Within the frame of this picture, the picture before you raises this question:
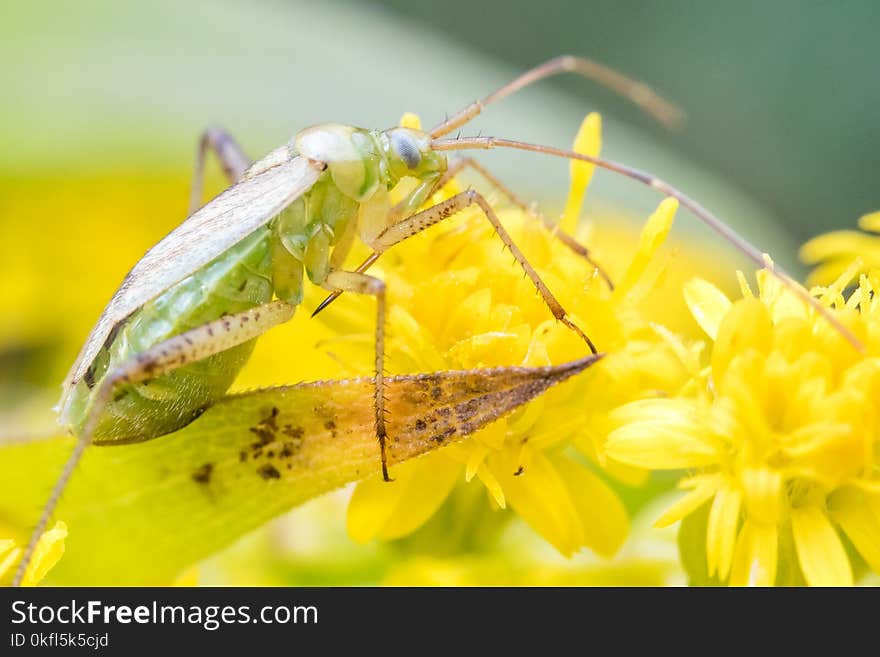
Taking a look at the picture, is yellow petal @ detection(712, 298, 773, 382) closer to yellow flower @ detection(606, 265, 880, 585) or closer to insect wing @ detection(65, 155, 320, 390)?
yellow flower @ detection(606, 265, 880, 585)

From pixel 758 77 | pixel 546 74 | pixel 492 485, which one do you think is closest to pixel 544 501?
pixel 492 485

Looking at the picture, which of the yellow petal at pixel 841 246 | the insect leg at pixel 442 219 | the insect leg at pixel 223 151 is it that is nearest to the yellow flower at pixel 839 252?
the yellow petal at pixel 841 246

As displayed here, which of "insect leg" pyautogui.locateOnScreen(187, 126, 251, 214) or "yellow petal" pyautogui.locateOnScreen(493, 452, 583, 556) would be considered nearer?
"yellow petal" pyautogui.locateOnScreen(493, 452, 583, 556)

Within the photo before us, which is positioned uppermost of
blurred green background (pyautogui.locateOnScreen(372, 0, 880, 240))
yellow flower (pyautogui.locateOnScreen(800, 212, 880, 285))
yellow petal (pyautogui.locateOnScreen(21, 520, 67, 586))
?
blurred green background (pyautogui.locateOnScreen(372, 0, 880, 240))

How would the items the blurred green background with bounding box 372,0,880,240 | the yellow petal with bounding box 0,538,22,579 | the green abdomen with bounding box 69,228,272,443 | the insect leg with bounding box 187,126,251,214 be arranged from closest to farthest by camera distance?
the yellow petal with bounding box 0,538,22,579, the green abdomen with bounding box 69,228,272,443, the insect leg with bounding box 187,126,251,214, the blurred green background with bounding box 372,0,880,240

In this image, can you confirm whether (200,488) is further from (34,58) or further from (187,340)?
(34,58)

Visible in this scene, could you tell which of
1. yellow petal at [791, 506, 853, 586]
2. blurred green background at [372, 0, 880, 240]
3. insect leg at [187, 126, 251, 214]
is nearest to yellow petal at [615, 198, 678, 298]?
yellow petal at [791, 506, 853, 586]

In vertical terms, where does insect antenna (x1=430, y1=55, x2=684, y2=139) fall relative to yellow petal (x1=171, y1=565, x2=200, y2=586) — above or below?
above

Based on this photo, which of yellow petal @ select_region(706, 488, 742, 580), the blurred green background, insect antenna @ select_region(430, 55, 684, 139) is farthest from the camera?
the blurred green background

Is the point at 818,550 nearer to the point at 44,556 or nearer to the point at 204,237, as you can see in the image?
the point at 44,556
